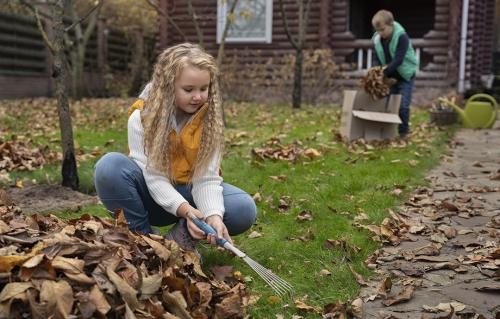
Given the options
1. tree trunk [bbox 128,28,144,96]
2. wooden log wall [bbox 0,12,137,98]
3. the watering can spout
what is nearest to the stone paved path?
the watering can spout

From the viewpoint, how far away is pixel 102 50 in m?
17.3

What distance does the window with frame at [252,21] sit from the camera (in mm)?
13992

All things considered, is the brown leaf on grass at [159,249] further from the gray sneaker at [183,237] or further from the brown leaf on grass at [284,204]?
the brown leaf on grass at [284,204]

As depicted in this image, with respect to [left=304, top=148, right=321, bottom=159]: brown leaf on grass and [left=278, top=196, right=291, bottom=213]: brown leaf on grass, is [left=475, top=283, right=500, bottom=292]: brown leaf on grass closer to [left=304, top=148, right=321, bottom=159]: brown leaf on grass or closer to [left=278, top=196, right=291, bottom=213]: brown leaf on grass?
[left=278, top=196, right=291, bottom=213]: brown leaf on grass

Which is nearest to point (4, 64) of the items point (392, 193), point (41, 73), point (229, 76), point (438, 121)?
point (41, 73)

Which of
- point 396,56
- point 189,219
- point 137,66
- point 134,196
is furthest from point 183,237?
point 137,66

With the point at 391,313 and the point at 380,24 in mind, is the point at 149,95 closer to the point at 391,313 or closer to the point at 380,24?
the point at 391,313

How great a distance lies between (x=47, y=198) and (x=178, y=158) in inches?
68.8

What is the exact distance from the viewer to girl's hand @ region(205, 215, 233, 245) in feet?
8.84

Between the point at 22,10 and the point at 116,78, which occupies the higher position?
the point at 22,10

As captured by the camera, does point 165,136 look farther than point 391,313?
Yes

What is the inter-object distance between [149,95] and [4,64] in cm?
1218

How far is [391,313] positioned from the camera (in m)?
2.55

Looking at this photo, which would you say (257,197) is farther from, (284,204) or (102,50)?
(102,50)
